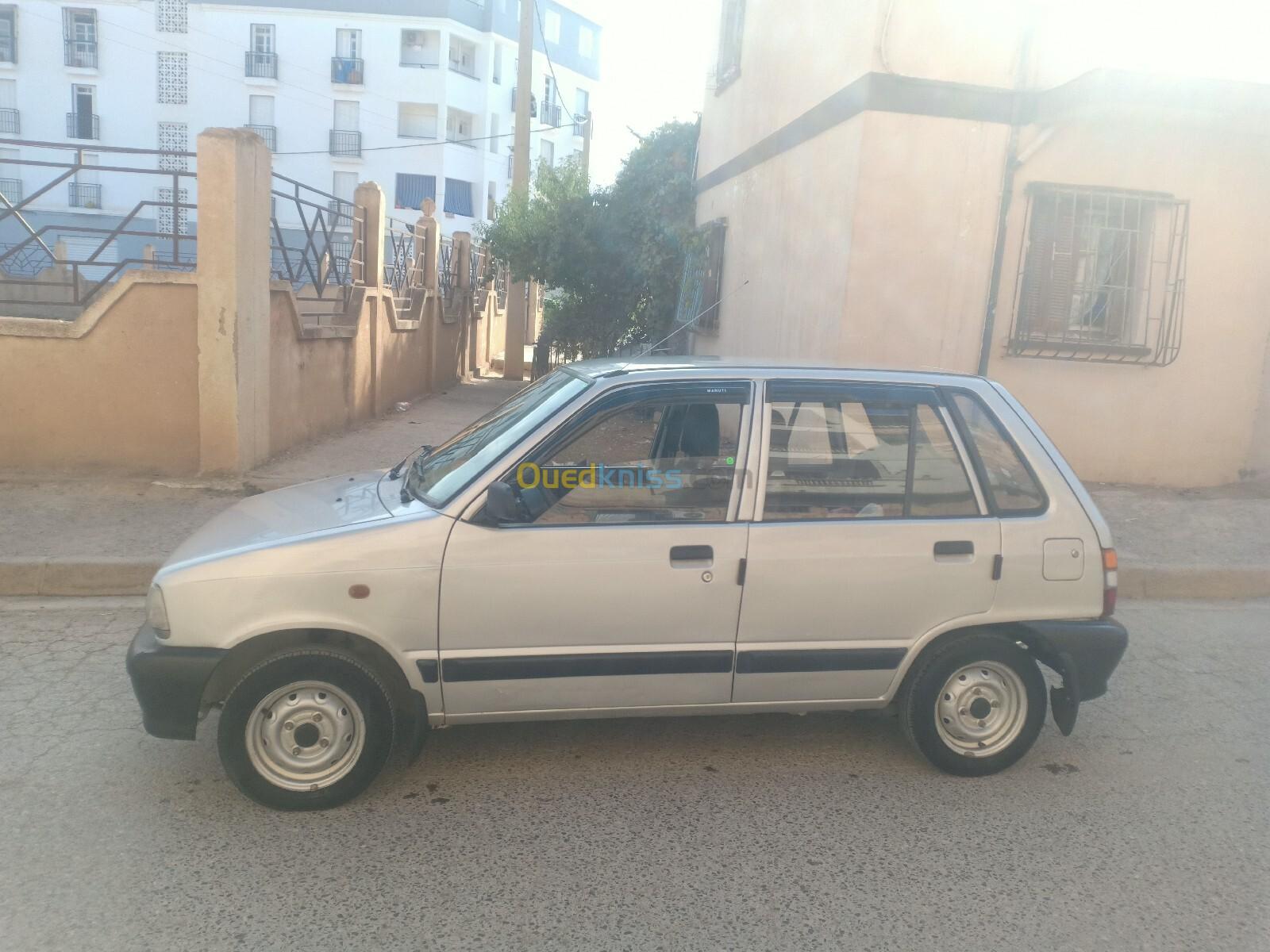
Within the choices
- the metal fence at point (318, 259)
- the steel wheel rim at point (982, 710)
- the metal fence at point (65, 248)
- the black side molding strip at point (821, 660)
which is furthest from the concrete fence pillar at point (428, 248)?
the steel wheel rim at point (982, 710)

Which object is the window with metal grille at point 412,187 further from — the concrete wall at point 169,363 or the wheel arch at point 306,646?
the wheel arch at point 306,646

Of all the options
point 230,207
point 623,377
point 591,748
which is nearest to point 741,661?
point 591,748

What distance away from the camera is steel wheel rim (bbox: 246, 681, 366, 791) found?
11.8ft

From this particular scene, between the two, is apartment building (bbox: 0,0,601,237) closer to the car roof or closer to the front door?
the car roof

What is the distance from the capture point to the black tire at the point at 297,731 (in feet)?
11.7

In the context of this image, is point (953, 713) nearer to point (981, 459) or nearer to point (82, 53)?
point (981, 459)

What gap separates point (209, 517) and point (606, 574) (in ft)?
16.3

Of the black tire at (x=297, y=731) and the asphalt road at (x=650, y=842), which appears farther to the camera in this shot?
the black tire at (x=297, y=731)

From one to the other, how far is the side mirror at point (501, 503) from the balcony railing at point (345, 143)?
42718mm

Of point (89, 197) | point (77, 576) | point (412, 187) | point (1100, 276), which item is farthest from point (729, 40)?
point (89, 197)

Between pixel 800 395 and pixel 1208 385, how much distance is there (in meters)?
7.24

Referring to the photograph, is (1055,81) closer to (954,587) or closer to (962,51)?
(962,51)

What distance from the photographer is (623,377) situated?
3.97m

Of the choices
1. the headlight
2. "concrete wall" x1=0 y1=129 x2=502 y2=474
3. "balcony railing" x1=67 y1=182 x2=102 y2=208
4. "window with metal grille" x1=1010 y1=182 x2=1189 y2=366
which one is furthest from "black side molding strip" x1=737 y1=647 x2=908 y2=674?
"balcony railing" x1=67 y1=182 x2=102 y2=208
